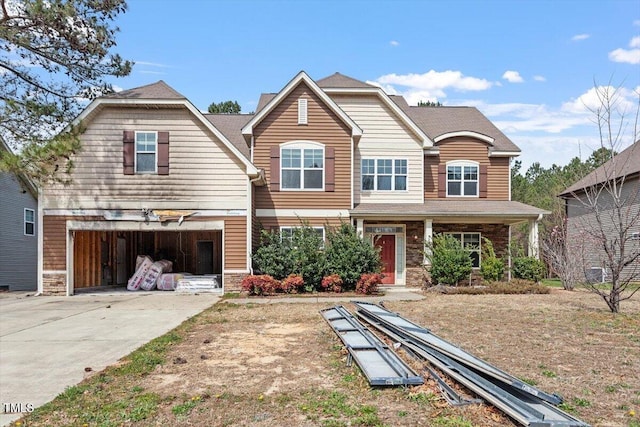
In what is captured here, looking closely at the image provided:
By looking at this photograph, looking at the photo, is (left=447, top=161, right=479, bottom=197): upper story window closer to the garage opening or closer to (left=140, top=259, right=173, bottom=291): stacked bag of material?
the garage opening

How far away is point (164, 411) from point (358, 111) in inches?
638

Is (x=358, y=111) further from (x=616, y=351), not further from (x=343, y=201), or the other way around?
(x=616, y=351)

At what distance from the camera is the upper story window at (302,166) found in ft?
61.1

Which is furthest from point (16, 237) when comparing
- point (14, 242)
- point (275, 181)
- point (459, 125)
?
point (459, 125)

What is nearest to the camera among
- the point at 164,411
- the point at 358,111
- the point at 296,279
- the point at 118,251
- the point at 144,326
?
the point at 164,411

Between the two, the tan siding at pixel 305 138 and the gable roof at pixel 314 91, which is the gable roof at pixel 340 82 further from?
the tan siding at pixel 305 138

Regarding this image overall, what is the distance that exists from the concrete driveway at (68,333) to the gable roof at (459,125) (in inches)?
468

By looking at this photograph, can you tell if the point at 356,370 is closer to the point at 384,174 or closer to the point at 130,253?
the point at 384,174

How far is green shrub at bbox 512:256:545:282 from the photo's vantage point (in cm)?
1856

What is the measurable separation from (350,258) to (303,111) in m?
5.83

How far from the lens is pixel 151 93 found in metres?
17.0

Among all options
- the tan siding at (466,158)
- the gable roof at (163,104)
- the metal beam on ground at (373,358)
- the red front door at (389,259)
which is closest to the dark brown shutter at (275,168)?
the gable roof at (163,104)

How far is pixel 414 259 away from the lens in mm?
19688

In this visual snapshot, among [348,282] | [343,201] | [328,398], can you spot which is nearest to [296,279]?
[348,282]
